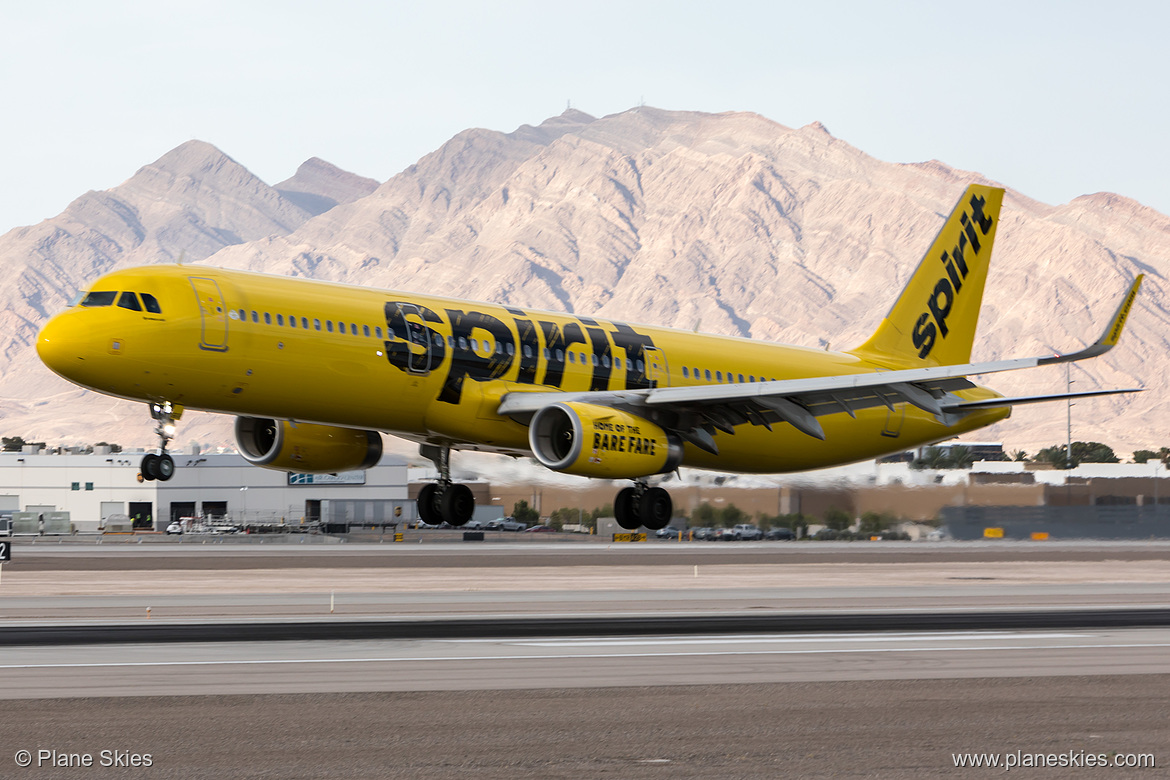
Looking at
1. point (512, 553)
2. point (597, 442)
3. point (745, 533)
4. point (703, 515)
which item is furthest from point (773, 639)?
point (745, 533)

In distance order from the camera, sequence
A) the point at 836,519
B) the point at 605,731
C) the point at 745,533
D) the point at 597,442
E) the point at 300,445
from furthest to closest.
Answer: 1. the point at 745,533
2. the point at 836,519
3. the point at 300,445
4. the point at 597,442
5. the point at 605,731

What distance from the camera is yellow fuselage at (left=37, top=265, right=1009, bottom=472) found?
104ft

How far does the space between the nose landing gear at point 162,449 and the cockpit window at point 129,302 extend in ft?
7.45

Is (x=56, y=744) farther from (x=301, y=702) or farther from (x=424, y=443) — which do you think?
(x=424, y=443)

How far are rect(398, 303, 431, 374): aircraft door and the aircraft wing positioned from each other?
237cm

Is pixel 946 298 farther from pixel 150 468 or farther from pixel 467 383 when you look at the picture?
pixel 150 468

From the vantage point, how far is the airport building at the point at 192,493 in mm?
144750

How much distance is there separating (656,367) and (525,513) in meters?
55.0

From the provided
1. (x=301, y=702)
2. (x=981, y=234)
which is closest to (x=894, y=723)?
(x=301, y=702)

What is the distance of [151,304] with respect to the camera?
32.0 m

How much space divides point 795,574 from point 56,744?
6273cm

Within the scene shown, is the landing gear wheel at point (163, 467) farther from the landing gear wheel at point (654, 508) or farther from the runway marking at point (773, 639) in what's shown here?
the landing gear wheel at point (654, 508)

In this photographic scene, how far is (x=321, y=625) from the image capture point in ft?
154
